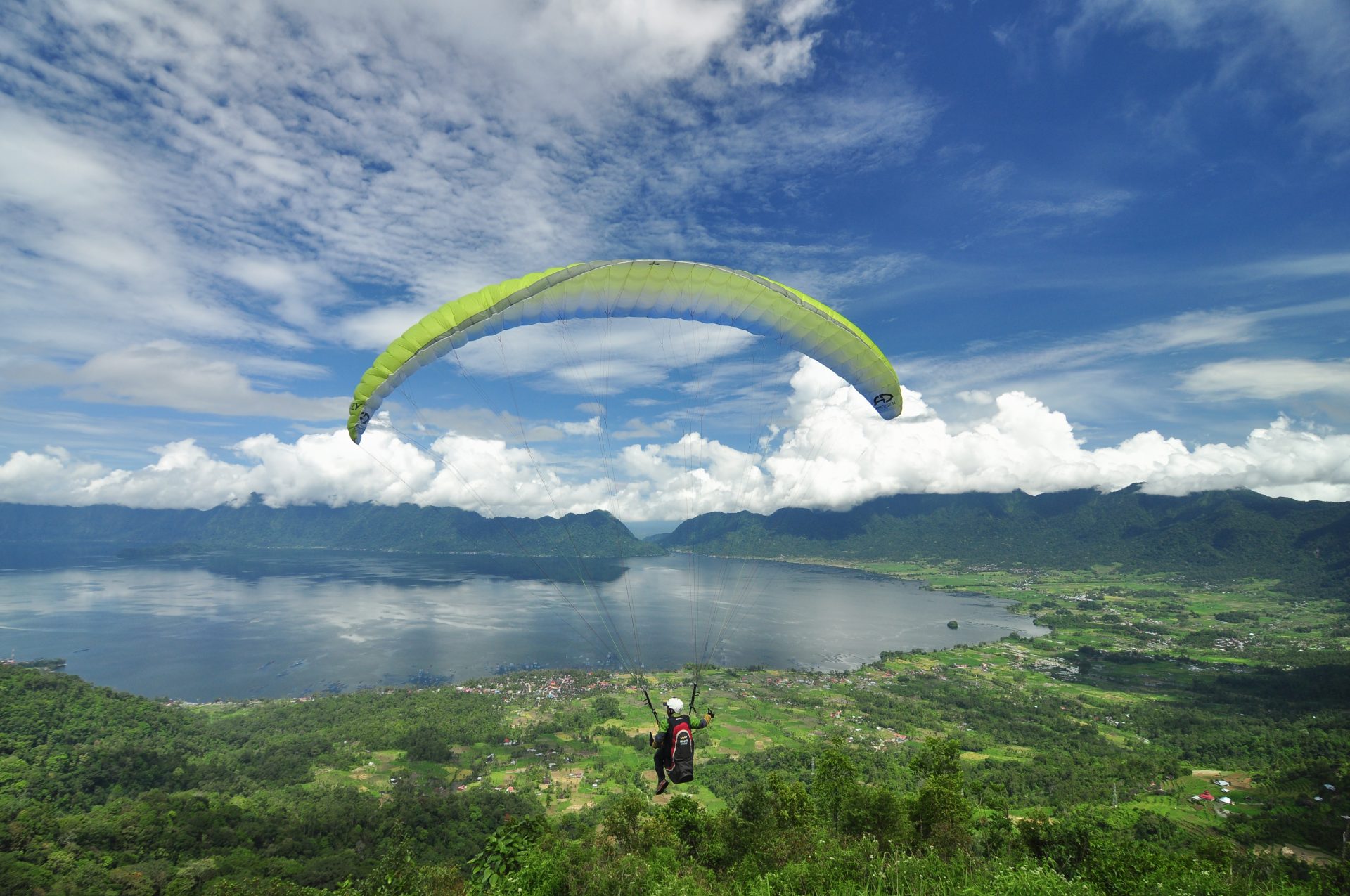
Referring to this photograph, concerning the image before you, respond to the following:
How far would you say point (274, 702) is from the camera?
2088 inches

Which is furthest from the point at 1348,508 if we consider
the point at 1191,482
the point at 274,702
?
the point at 274,702

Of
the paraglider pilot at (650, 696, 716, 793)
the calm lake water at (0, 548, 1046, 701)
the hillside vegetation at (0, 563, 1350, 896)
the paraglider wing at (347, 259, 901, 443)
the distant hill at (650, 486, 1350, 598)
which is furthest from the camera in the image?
the distant hill at (650, 486, 1350, 598)

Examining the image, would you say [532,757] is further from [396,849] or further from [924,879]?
[924,879]

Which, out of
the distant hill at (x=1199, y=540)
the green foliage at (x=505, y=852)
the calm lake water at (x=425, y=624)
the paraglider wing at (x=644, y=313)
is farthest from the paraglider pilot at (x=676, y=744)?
the distant hill at (x=1199, y=540)

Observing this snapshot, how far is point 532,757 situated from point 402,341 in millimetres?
Result: 39878

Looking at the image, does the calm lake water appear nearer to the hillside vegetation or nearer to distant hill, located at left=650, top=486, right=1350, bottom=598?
the hillside vegetation

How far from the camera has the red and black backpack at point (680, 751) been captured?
7.88 metres

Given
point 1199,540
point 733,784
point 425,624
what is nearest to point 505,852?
point 733,784

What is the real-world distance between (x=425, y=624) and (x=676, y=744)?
98.7m

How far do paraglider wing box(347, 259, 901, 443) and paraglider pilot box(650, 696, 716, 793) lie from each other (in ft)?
22.9

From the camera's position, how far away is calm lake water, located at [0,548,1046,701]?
67125 mm

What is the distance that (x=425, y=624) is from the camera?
304 ft

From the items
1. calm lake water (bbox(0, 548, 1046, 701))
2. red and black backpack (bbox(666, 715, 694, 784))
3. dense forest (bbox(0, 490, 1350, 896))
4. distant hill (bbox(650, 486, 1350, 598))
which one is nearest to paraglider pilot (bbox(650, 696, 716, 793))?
red and black backpack (bbox(666, 715, 694, 784))

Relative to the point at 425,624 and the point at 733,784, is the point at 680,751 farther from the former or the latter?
the point at 425,624
